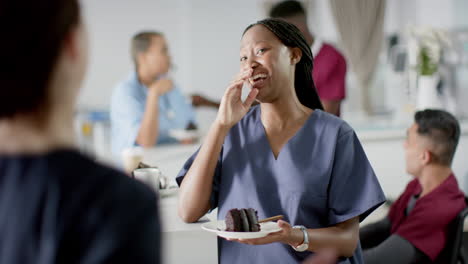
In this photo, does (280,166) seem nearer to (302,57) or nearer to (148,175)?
(302,57)

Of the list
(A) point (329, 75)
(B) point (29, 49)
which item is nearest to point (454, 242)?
(A) point (329, 75)

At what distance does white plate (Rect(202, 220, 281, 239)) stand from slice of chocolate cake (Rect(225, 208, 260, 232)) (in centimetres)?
1

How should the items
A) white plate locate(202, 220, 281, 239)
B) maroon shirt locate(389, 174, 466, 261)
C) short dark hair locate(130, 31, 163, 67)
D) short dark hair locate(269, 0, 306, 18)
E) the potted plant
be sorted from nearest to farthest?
white plate locate(202, 220, 281, 239) < maroon shirt locate(389, 174, 466, 261) < short dark hair locate(269, 0, 306, 18) < short dark hair locate(130, 31, 163, 67) < the potted plant

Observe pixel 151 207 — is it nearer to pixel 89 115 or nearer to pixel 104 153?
pixel 104 153

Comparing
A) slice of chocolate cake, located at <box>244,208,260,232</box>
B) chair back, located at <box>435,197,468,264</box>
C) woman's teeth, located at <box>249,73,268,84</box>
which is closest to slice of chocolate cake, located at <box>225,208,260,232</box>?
slice of chocolate cake, located at <box>244,208,260,232</box>

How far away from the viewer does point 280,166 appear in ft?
4.30

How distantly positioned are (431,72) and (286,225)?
233cm

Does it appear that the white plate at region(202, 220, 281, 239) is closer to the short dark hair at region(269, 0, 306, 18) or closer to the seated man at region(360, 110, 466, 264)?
the seated man at region(360, 110, 466, 264)

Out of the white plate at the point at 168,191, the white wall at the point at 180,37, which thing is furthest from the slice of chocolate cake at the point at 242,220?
the white wall at the point at 180,37

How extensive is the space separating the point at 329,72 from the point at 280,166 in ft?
4.48

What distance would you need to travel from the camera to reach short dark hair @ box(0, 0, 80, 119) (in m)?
0.49

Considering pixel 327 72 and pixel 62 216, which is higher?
pixel 327 72

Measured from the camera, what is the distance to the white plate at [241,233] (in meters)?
1.17

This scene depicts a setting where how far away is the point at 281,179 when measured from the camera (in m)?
1.30
